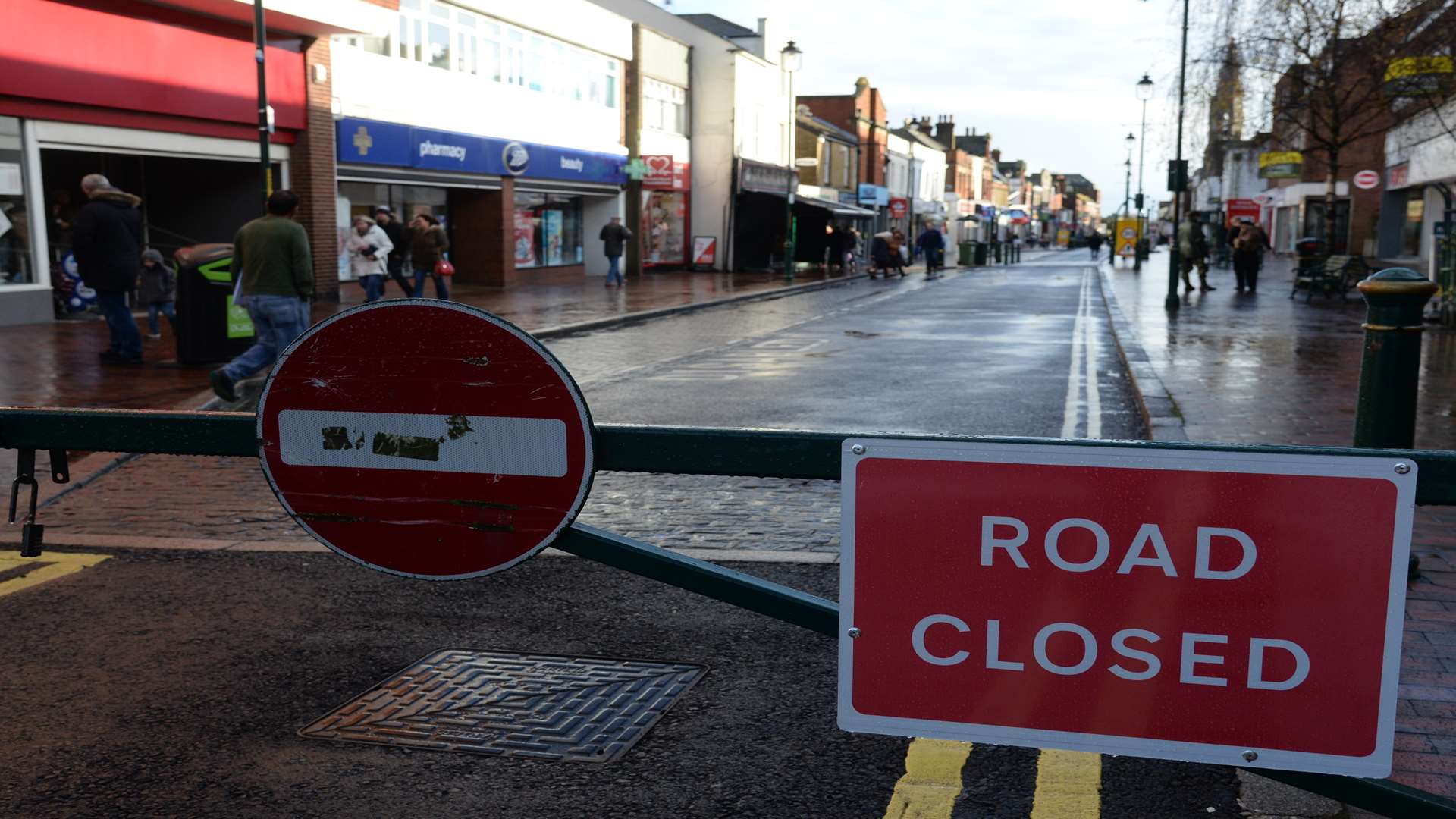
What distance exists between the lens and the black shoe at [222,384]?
9.76 metres

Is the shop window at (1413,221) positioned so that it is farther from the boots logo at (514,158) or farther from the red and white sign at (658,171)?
the boots logo at (514,158)

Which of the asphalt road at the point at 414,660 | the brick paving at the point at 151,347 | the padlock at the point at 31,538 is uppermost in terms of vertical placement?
the padlock at the point at 31,538

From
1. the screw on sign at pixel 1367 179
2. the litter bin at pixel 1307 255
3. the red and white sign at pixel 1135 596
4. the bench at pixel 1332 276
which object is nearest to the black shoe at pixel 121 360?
the red and white sign at pixel 1135 596

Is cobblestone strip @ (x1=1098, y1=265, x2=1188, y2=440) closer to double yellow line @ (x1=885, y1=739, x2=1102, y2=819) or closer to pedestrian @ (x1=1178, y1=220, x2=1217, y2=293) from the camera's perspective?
double yellow line @ (x1=885, y1=739, x2=1102, y2=819)

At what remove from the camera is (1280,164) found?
3606 cm

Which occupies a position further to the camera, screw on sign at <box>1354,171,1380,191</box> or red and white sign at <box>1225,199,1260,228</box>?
red and white sign at <box>1225,199,1260,228</box>

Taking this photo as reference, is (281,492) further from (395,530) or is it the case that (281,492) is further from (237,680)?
(237,680)

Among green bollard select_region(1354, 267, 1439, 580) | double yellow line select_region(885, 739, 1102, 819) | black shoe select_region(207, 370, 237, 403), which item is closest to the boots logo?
black shoe select_region(207, 370, 237, 403)

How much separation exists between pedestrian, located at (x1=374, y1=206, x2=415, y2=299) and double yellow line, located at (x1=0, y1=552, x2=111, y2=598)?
45.8ft

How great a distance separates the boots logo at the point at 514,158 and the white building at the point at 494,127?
0.03 metres

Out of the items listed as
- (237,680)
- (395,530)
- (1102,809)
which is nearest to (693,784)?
(1102,809)

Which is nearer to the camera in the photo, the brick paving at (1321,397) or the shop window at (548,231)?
the brick paving at (1321,397)

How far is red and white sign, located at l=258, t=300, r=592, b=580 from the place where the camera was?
243cm

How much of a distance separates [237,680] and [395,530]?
1.96 meters
